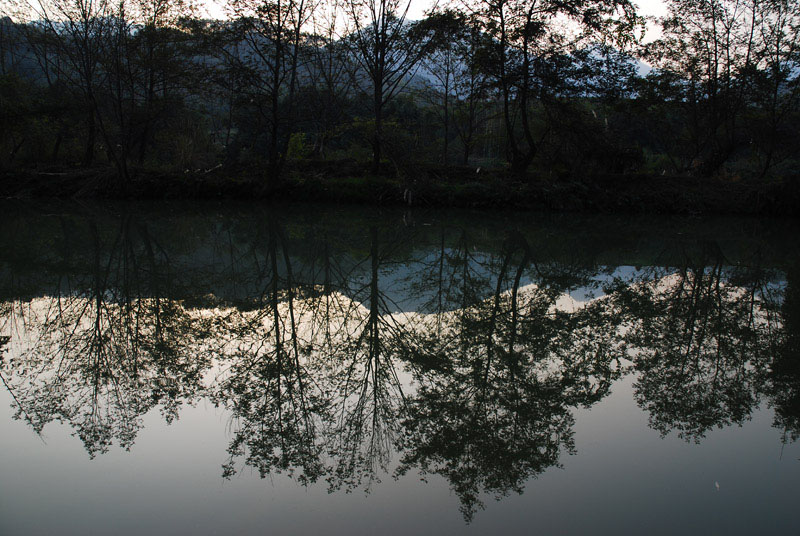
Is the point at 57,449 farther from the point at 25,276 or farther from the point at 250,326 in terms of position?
the point at 25,276

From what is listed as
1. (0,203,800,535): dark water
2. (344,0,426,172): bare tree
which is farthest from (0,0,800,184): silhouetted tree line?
(0,203,800,535): dark water

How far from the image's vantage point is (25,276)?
19.3 feet

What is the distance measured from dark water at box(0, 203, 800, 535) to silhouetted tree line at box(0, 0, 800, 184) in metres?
9.70

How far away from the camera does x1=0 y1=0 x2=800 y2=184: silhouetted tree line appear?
1484 cm

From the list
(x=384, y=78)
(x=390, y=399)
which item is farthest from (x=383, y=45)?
(x=390, y=399)

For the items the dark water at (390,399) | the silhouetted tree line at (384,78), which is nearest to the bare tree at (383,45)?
the silhouetted tree line at (384,78)

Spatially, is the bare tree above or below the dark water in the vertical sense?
above

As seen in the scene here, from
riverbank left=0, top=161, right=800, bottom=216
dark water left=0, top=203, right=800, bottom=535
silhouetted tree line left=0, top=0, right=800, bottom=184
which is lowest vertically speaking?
dark water left=0, top=203, right=800, bottom=535

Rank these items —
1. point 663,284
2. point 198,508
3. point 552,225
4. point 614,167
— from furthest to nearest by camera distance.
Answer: point 614,167
point 552,225
point 663,284
point 198,508

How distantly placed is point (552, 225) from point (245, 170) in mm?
9865

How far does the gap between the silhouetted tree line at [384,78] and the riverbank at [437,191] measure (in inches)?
21.5

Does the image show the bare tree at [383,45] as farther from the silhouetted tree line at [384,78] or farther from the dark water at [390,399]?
the dark water at [390,399]

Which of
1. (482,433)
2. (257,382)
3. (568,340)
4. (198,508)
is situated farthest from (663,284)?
(198,508)

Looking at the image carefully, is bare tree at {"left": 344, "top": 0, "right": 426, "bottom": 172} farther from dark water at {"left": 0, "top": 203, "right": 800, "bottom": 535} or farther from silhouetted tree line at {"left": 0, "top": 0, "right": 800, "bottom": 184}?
dark water at {"left": 0, "top": 203, "right": 800, "bottom": 535}
